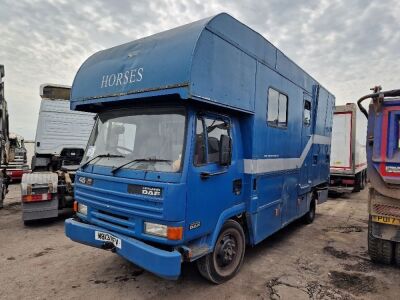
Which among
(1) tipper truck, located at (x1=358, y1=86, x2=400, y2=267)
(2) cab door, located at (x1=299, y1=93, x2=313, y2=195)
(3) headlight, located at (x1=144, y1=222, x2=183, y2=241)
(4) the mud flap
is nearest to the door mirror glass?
(3) headlight, located at (x1=144, y1=222, x2=183, y2=241)

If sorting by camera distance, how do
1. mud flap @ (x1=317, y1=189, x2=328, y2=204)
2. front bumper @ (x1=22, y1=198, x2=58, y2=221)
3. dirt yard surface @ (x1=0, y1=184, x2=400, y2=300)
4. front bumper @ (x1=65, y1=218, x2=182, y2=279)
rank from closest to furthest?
1. front bumper @ (x1=65, y1=218, x2=182, y2=279)
2. dirt yard surface @ (x1=0, y1=184, x2=400, y2=300)
3. front bumper @ (x1=22, y1=198, x2=58, y2=221)
4. mud flap @ (x1=317, y1=189, x2=328, y2=204)

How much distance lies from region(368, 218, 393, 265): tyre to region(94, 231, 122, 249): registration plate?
407 centimetres

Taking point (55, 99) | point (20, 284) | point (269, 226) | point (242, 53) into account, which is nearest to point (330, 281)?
point (269, 226)

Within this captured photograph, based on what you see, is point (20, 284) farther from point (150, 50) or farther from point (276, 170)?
point (276, 170)

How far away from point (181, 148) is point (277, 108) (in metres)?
2.64

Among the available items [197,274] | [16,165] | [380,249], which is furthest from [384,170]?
[16,165]

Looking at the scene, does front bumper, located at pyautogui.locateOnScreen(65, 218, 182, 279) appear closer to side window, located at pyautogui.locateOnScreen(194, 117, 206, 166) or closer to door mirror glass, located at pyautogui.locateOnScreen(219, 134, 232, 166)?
side window, located at pyautogui.locateOnScreen(194, 117, 206, 166)

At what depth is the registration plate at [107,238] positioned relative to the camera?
371cm

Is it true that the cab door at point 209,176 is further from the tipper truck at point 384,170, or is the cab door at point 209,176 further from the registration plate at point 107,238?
the tipper truck at point 384,170

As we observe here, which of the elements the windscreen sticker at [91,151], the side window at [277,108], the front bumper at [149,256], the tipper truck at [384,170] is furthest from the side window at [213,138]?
the tipper truck at [384,170]

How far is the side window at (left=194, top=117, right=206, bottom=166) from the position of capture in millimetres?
3717

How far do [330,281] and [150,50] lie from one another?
413 cm

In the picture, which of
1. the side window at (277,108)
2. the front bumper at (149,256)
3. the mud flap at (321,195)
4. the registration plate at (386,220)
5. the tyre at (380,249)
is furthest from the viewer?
the mud flap at (321,195)

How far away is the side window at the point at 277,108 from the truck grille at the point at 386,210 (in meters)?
2.07
